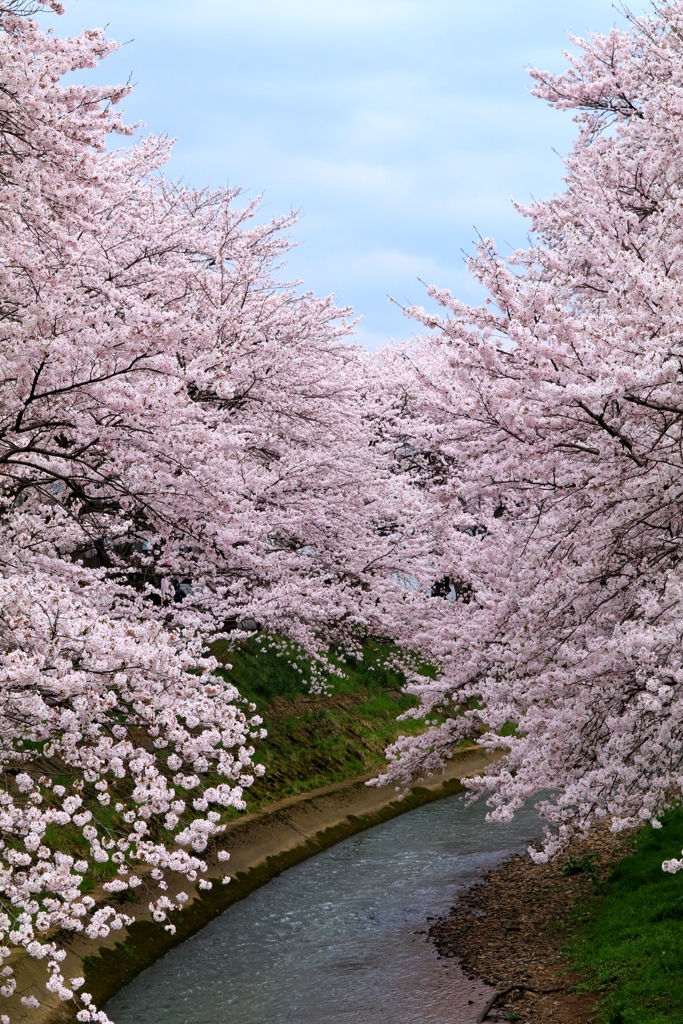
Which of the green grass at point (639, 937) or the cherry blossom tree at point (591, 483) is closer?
the cherry blossom tree at point (591, 483)

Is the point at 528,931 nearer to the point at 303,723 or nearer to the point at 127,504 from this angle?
the point at 127,504

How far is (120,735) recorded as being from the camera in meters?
8.17

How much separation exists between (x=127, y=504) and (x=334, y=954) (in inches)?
264

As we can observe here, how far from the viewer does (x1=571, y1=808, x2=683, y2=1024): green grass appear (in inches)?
372

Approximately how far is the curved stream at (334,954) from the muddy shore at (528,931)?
0.32m

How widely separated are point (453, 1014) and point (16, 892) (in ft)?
18.0

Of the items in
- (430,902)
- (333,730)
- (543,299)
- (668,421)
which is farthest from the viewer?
(333,730)

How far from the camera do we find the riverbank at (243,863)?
1145 cm

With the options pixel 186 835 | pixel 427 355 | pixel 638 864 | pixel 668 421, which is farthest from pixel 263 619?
pixel 427 355

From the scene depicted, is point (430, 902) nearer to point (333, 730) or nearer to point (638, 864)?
point (638, 864)

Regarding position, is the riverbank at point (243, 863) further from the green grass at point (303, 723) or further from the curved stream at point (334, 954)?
the green grass at point (303, 723)

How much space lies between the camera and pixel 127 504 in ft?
40.8

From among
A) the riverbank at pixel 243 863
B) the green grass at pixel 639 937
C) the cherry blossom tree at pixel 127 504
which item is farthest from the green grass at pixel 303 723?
the green grass at pixel 639 937

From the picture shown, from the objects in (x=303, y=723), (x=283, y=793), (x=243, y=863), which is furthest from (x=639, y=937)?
(x=303, y=723)
